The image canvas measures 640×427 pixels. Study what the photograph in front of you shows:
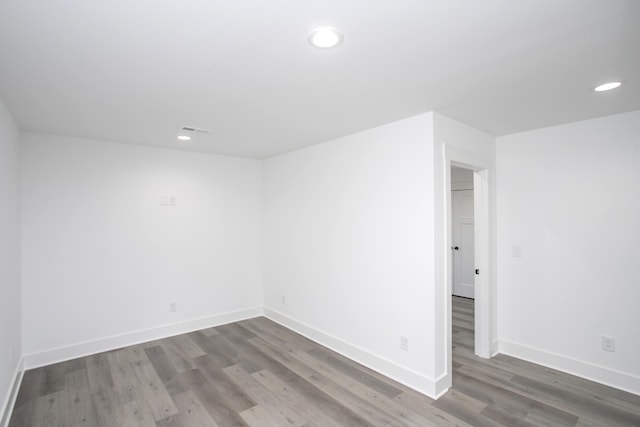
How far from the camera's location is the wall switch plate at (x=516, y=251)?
3455 mm

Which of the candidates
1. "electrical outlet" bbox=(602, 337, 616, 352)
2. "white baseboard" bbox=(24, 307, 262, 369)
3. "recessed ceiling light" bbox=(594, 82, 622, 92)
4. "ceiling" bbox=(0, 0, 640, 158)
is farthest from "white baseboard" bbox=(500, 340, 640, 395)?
"white baseboard" bbox=(24, 307, 262, 369)

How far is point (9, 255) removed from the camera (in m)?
2.69

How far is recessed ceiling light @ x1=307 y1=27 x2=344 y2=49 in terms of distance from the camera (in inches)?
60.0

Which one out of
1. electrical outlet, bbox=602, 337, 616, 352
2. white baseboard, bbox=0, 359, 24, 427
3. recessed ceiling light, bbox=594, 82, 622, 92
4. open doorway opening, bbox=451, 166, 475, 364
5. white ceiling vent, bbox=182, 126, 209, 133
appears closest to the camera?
recessed ceiling light, bbox=594, 82, 622, 92

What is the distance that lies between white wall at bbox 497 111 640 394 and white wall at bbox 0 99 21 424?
4648mm

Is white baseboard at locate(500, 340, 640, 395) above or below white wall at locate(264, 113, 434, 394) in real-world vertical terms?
below

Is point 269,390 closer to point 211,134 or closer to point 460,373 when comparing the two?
point 460,373

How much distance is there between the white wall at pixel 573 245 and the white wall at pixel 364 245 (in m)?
1.40

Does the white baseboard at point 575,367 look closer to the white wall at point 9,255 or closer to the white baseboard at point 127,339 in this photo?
the white baseboard at point 127,339

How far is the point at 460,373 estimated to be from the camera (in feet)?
10.2

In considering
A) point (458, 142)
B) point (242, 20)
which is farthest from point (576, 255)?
point (242, 20)

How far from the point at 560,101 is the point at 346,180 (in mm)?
2015

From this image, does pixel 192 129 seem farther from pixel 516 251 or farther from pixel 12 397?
pixel 516 251

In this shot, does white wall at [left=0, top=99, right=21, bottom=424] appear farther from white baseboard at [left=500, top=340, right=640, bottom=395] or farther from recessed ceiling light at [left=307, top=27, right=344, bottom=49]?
white baseboard at [left=500, top=340, right=640, bottom=395]
